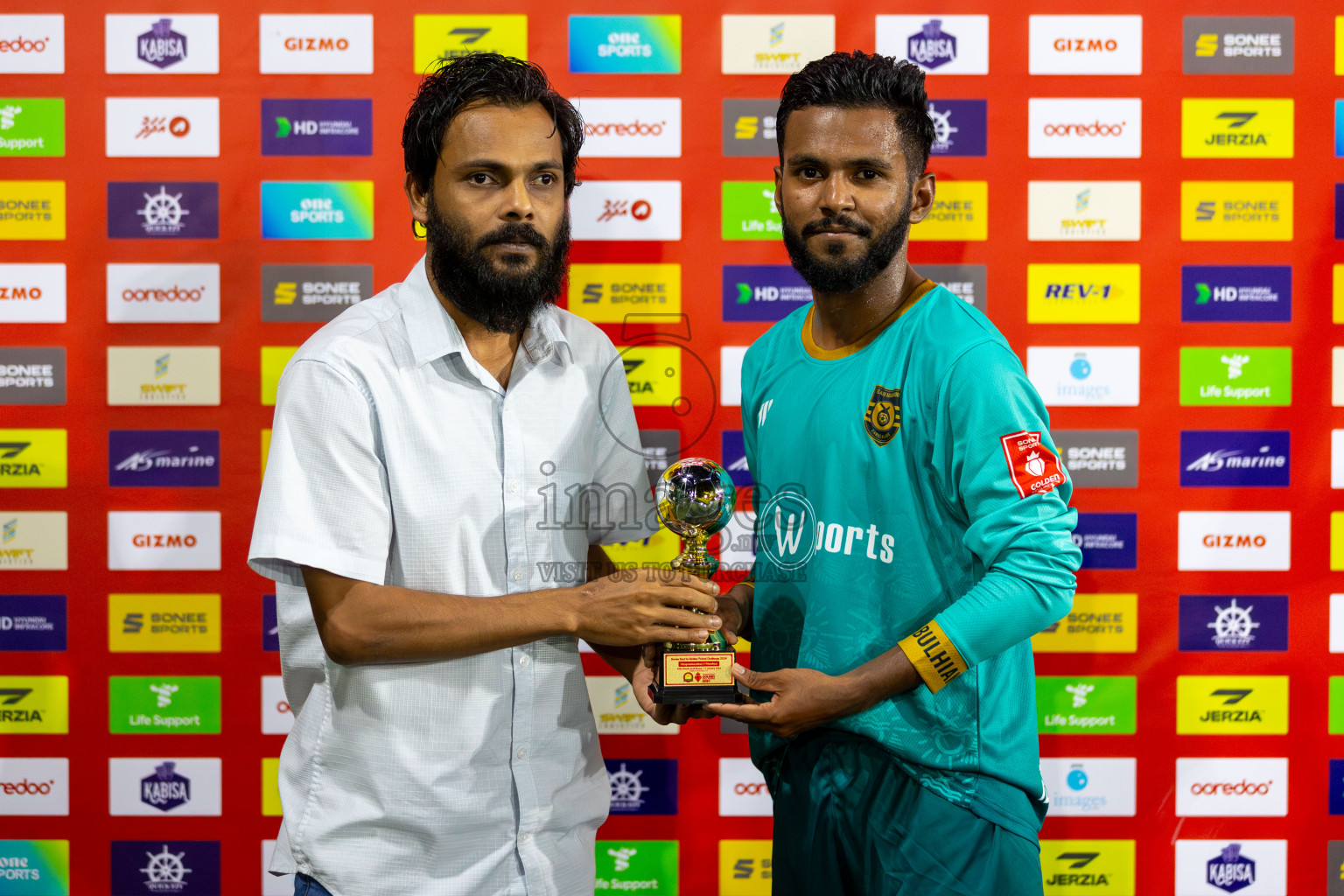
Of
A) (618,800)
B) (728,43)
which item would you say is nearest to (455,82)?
(728,43)

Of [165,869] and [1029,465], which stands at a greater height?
[1029,465]

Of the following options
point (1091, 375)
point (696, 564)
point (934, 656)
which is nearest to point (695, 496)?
point (696, 564)

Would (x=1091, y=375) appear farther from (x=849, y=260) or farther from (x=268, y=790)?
(x=268, y=790)

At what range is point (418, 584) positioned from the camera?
4.93ft

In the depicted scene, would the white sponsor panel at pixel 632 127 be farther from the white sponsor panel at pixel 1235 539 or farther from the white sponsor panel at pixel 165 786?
the white sponsor panel at pixel 165 786

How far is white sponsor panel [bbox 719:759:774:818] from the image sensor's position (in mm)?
2494

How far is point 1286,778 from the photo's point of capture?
8.11ft

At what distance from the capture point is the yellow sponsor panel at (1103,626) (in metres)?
2.44

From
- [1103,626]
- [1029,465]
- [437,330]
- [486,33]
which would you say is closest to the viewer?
[1029,465]

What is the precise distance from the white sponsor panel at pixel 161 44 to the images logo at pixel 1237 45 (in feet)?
8.69

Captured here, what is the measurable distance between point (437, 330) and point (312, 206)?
3.70 ft

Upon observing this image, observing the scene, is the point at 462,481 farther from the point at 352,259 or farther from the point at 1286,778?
the point at 1286,778

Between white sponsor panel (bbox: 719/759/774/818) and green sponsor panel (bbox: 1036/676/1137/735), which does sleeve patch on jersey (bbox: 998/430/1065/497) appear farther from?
white sponsor panel (bbox: 719/759/774/818)

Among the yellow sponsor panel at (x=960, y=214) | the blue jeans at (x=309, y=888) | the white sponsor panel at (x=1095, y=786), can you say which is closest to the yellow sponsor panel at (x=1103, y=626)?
the white sponsor panel at (x=1095, y=786)
